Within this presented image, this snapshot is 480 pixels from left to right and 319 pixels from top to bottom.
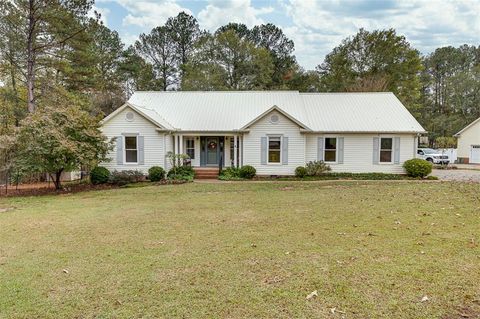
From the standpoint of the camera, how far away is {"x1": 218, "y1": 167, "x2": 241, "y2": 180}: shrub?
18309 millimetres

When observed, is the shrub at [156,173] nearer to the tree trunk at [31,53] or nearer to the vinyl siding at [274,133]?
the vinyl siding at [274,133]

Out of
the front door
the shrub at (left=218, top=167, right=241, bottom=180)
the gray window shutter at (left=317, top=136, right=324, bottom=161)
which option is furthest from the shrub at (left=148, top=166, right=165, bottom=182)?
the gray window shutter at (left=317, top=136, right=324, bottom=161)

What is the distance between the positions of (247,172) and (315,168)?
12.8ft

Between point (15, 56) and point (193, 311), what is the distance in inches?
906

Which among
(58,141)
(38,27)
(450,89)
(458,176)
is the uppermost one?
(450,89)

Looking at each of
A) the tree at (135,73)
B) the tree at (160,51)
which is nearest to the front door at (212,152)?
the tree at (135,73)

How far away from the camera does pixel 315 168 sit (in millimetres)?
18641

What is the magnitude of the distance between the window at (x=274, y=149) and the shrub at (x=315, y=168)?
178 centimetres

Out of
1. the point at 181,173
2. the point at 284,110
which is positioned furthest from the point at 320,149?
the point at 181,173

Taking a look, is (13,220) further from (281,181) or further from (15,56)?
(15,56)

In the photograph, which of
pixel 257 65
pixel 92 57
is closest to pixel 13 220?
pixel 92 57

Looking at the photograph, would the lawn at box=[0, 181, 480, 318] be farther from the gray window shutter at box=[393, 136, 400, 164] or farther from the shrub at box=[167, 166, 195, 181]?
the gray window shutter at box=[393, 136, 400, 164]

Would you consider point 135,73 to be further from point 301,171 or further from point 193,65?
point 301,171

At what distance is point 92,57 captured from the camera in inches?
858
